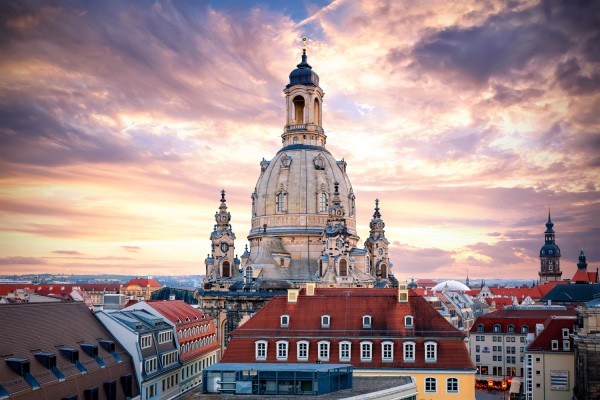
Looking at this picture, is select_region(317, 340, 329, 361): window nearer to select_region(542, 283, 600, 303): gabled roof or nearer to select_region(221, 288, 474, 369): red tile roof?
select_region(221, 288, 474, 369): red tile roof

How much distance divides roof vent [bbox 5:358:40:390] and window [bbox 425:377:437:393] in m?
28.4

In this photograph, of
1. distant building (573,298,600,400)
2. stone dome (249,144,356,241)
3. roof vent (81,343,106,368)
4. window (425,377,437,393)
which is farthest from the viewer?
stone dome (249,144,356,241)

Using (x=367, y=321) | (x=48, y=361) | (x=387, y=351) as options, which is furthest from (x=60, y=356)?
(x=387, y=351)

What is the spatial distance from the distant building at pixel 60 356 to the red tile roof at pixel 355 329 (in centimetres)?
893

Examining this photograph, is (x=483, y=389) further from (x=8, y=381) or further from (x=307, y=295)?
(x=8, y=381)

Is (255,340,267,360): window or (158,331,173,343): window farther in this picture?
(158,331,173,343): window

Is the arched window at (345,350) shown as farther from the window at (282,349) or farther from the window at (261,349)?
the window at (261,349)

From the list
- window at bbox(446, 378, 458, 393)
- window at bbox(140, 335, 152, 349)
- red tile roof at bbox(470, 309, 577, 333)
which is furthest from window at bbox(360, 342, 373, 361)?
red tile roof at bbox(470, 309, 577, 333)

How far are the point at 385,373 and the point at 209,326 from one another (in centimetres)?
3460

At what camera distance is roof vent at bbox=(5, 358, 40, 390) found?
39375 mm

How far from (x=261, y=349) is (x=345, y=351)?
Result: 275 inches

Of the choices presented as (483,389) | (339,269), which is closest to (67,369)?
(339,269)

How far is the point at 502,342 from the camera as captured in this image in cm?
9438

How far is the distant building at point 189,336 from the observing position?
6713 centimetres
